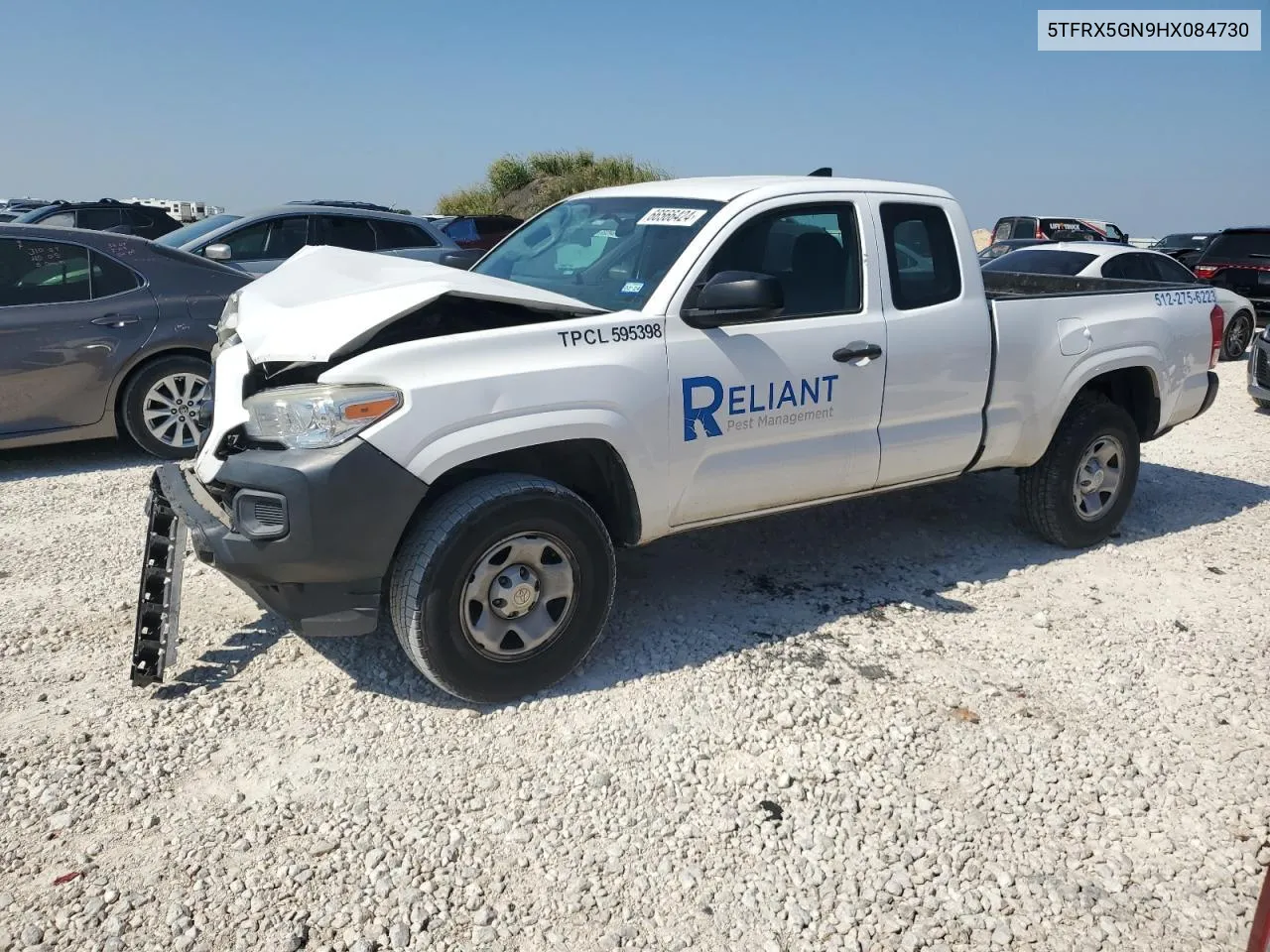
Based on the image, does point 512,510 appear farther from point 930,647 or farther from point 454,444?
point 930,647

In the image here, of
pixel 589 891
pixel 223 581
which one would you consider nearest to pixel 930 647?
pixel 589 891

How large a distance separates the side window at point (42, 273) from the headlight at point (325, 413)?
4.08m

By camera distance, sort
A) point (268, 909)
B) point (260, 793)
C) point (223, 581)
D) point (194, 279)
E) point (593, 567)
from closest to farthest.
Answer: point (268, 909) < point (260, 793) < point (593, 567) < point (223, 581) < point (194, 279)

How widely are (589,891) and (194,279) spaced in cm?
564

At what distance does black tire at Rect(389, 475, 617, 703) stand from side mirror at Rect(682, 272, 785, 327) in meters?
0.87

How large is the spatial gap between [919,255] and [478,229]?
1351cm

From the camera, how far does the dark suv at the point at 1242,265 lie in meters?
13.7

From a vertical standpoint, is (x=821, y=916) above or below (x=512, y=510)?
below

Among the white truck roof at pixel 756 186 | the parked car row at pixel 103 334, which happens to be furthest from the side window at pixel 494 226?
the white truck roof at pixel 756 186

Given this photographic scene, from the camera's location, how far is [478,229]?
17.3 m

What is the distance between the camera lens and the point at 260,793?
3205 mm

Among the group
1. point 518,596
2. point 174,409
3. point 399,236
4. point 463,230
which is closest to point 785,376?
point 518,596

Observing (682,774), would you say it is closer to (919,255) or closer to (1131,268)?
(919,255)

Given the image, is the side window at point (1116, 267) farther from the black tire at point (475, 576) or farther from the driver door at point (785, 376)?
the black tire at point (475, 576)
